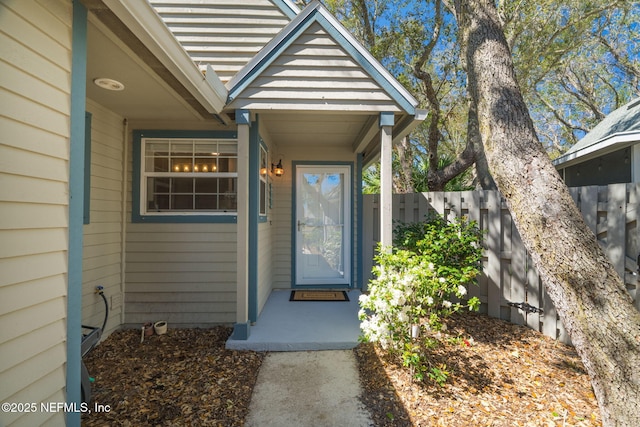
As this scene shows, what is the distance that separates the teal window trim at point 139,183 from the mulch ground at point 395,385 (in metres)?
1.43

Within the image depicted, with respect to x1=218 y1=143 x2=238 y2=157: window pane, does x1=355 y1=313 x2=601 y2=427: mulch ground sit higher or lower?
lower

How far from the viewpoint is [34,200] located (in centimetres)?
151

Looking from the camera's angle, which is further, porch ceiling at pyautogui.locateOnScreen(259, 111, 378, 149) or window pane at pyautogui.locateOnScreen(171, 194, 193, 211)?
window pane at pyautogui.locateOnScreen(171, 194, 193, 211)

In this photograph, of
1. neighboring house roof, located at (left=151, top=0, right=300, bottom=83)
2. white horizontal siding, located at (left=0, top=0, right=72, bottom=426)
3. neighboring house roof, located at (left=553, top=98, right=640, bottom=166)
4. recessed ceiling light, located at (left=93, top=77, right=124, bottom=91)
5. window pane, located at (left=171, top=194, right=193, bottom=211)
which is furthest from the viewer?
neighboring house roof, located at (left=553, top=98, right=640, bottom=166)

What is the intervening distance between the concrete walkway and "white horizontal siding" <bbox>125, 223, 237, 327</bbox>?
48.6 inches

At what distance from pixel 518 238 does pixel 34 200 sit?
4.19m

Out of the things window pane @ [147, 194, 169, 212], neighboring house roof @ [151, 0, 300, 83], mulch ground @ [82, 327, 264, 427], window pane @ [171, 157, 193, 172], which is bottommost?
mulch ground @ [82, 327, 264, 427]

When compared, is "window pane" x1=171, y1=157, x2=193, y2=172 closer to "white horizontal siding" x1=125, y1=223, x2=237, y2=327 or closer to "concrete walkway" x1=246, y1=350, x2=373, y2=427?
"white horizontal siding" x1=125, y1=223, x2=237, y2=327

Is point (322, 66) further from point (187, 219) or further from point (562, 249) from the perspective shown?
point (562, 249)

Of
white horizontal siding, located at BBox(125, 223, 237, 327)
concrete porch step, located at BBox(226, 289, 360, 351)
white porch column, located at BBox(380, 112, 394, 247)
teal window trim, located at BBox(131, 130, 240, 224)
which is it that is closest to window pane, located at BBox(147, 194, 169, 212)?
teal window trim, located at BBox(131, 130, 240, 224)

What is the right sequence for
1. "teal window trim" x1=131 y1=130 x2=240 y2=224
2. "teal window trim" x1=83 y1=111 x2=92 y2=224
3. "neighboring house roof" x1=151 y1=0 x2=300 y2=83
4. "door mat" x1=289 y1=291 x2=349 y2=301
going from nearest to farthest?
"teal window trim" x1=83 y1=111 x2=92 y2=224, "teal window trim" x1=131 y1=130 x2=240 y2=224, "neighboring house roof" x1=151 y1=0 x2=300 y2=83, "door mat" x1=289 y1=291 x2=349 y2=301

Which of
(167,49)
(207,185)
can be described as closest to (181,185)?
(207,185)

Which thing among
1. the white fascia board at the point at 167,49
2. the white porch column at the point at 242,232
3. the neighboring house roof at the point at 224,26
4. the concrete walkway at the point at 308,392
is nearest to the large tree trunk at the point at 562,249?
the concrete walkway at the point at 308,392

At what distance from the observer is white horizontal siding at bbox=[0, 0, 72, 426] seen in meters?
1.39
